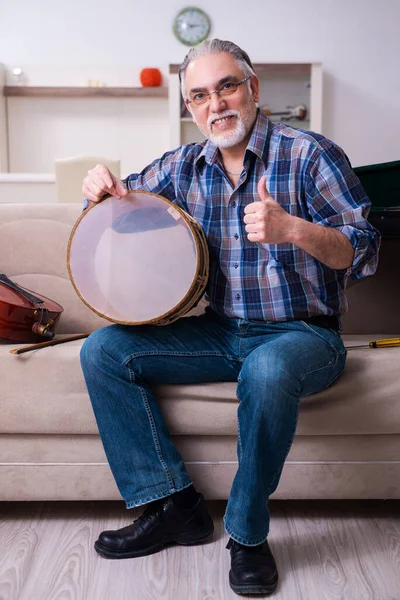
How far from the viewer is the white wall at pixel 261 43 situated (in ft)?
20.3

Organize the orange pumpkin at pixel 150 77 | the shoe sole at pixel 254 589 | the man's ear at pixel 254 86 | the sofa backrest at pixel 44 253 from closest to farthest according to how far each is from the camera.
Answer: the shoe sole at pixel 254 589 → the man's ear at pixel 254 86 → the sofa backrest at pixel 44 253 → the orange pumpkin at pixel 150 77

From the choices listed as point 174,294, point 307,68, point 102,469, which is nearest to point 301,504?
point 102,469

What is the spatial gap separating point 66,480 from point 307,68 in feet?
16.7

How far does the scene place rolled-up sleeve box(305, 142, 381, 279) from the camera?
61.4 inches

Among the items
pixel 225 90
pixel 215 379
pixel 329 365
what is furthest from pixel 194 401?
pixel 225 90

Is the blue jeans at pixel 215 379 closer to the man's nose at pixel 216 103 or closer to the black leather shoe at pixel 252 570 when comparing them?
the black leather shoe at pixel 252 570

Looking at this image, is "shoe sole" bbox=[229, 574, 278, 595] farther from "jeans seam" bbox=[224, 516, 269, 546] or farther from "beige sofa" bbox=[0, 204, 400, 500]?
"beige sofa" bbox=[0, 204, 400, 500]

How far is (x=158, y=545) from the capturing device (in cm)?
160

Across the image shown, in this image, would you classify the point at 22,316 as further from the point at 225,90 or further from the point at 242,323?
the point at 225,90

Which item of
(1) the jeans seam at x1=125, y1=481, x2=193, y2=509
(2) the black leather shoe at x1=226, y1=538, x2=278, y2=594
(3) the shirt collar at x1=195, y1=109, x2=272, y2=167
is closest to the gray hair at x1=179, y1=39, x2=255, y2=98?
(3) the shirt collar at x1=195, y1=109, x2=272, y2=167

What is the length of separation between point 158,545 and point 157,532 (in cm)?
3

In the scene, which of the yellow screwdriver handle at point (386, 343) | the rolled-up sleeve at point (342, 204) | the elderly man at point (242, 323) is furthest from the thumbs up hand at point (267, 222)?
the yellow screwdriver handle at point (386, 343)

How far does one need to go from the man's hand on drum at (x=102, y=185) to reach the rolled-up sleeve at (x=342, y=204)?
46 cm

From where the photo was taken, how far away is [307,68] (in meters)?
6.00
